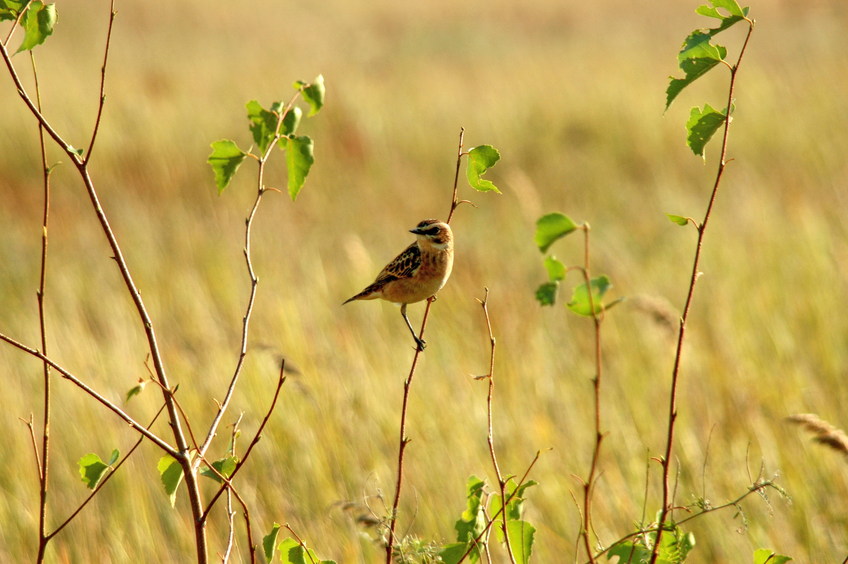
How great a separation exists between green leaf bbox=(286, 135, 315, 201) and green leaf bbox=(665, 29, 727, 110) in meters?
0.62

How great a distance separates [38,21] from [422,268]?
1.24 meters

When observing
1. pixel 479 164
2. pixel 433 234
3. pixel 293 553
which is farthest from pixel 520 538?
pixel 433 234

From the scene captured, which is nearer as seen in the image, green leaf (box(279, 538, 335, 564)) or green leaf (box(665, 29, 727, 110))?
green leaf (box(665, 29, 727, 110))

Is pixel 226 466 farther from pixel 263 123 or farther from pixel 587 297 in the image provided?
pixel 587 297

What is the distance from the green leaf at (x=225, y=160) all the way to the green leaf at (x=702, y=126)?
0.78 metres

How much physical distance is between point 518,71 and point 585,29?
27.8ft

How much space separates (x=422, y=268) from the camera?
8.25 ft

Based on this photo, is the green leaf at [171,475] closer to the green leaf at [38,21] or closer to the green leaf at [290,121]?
the green leaf at [290,121]

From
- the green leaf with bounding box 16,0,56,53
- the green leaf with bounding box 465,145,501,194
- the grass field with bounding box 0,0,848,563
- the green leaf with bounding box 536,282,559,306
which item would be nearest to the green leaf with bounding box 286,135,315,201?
the green leaf with bounding box 465,145,501,194

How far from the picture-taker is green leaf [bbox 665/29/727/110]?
143 cm

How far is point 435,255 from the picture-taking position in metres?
2.50

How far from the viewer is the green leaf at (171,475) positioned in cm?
166

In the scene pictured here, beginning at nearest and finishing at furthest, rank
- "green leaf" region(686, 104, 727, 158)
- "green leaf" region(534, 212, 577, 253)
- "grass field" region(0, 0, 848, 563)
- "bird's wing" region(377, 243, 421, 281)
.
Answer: "green leaf" region(534, 212, 577, 253), "green leaf" region(686, 104, 727, 158), "bird's wing" region(377, 243, 421, 281), "grass field" region(0, 0, 848, 563)

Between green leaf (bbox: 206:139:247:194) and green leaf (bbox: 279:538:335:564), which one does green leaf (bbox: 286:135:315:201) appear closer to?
green leaf (bbox: 206:139:247:194)
